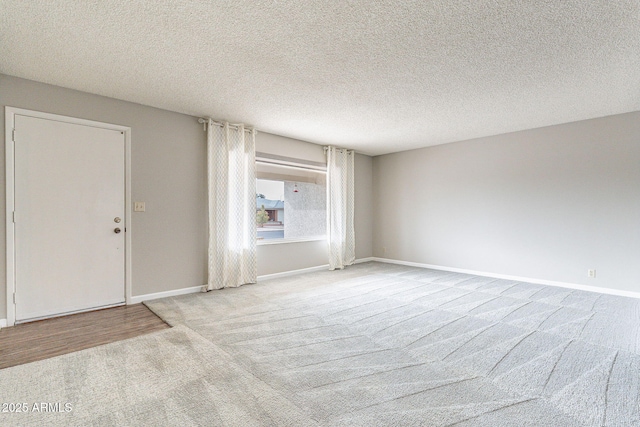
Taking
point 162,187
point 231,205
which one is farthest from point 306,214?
point 162,187

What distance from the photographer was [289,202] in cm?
575

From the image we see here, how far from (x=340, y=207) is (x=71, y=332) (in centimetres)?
459

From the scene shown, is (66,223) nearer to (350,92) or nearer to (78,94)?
(78,94)

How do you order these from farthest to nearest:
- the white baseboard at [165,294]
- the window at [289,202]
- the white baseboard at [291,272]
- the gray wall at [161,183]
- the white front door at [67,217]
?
1. the window at [289,202]
2. the white baseboard at [291,272]
3. the white baseboard at [165,294]
4. the gray wall at [161,183]
5. the white front door at [67,217]

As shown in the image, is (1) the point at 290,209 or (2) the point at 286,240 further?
(1) the point at 290,209

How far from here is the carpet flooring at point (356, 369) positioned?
1.72m

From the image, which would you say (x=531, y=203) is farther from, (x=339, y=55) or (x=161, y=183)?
→ (x=161, y=183)

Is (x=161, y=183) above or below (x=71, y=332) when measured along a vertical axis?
above

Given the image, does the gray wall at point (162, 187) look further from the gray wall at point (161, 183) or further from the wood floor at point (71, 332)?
the wood floor at point (71, 332)

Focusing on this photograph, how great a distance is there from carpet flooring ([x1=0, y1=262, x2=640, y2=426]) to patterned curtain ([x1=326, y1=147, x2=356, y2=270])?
8.04ft

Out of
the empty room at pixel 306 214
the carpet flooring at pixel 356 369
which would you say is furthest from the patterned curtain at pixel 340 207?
the carpet flooring at pixel 356 369

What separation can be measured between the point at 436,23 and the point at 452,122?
262cm

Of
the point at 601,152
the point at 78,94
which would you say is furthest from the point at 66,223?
the point at 601,152

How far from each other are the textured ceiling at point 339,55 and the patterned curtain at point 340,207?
6.78 ft
